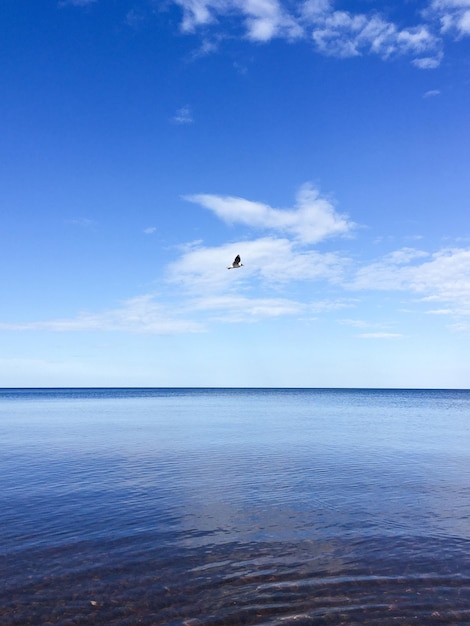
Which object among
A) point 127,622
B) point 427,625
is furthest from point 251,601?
point 427,625

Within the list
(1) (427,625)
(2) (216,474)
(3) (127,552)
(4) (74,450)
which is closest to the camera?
(1) (427,625)

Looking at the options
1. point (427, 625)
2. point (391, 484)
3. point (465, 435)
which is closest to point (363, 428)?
point (465, 435)

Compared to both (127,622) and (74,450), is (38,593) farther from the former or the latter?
(74,450)

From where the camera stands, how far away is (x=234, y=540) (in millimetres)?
16156

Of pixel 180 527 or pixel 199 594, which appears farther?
pixel 180 527

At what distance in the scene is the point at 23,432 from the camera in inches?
2037

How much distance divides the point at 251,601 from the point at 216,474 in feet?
51.6

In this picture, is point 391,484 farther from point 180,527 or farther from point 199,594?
point 199,594

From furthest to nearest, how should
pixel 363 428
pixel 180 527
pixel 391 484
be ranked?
pixel 363 428
pixel 391 484
pixel 180 527

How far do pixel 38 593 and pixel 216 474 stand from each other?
1577cm

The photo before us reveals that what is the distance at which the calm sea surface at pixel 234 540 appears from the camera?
11.6m

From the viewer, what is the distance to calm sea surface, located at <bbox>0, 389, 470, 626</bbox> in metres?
11.6

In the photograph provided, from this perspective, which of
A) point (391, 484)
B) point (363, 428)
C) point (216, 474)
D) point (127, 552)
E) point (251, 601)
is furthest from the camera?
point (363, 428)

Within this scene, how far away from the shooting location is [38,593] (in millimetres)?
12242
